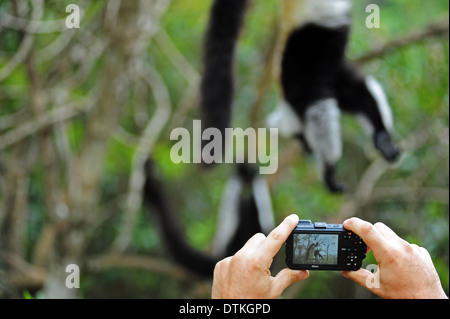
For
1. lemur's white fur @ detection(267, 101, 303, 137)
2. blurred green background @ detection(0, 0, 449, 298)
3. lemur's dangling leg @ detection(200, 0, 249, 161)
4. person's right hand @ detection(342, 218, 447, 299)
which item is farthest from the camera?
blurred green background @ detection(0, 0, 449, 298)

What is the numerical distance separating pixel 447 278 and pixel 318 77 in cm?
78

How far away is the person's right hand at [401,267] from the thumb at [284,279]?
12 cm

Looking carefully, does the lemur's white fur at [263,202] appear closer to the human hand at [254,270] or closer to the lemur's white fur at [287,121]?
the lemur's white fur at [287,121]

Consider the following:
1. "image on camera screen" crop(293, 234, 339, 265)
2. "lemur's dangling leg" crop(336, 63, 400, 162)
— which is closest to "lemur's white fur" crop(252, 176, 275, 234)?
"lemur's dangling leg" crop(336, 63, 400, 162)

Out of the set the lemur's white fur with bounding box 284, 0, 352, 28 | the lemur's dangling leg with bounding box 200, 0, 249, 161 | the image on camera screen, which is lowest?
the image on camera screen

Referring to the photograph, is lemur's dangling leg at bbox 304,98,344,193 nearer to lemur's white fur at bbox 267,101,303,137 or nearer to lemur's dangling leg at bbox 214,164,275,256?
→ lemur's white fur at bbox 267,101,303,137

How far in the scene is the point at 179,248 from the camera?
6.86 ft

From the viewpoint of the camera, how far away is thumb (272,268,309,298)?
0.67m

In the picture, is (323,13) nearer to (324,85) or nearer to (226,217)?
(324,85)

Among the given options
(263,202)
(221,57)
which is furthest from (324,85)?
(263,202)

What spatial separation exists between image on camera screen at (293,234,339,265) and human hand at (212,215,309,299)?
0.06 metres

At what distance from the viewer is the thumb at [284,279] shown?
2.21ft

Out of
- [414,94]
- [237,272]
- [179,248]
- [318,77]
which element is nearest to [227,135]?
[318,77]

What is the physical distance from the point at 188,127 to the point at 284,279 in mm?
2049
